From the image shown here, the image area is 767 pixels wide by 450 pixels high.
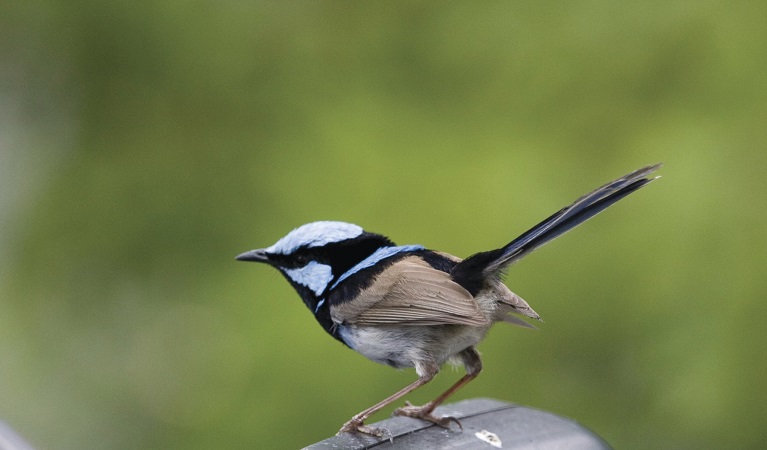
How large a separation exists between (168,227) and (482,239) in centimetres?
135

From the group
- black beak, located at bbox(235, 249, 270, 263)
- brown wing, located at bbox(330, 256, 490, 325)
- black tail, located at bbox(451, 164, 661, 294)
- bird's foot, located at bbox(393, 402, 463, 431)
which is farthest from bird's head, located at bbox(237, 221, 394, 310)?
bird's foot, located at bbox(393, 402, 463, 431)

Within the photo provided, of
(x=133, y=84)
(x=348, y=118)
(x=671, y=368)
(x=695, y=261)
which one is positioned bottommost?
(x=671, y=368)

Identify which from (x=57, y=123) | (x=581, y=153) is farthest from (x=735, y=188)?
(x=57, y=123)

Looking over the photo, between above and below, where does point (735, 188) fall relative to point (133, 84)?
below

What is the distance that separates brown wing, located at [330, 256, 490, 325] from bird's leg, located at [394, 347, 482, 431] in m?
0.24

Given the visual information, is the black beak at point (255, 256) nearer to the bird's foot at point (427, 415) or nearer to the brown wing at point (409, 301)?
the brown wing at point (409, 301)

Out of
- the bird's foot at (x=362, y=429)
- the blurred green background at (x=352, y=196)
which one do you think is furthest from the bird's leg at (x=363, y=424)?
the blurred green background at (x=352, y=196)

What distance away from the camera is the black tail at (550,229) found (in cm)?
252

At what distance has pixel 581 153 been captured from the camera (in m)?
4.03

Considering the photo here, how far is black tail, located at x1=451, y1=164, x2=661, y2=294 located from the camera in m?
2.52

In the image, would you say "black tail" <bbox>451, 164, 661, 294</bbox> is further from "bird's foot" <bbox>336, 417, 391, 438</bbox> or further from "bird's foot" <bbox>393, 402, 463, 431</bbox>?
"bird's foot" <bbox>336, 417, 391, 438</bbox>

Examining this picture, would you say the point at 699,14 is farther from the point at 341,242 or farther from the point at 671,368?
the point at 341,242

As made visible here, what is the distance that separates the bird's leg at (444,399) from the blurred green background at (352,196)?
0.64 meters

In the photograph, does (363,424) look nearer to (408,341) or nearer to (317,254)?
(408,341)
